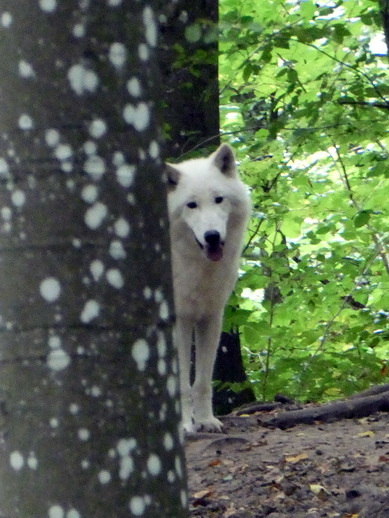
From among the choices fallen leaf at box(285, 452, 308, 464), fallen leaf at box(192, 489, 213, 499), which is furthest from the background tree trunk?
fallen leaf at box(192, 489, 213, 499)

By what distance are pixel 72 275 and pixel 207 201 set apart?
375 cm

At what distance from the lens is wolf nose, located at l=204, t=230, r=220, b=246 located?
18.0 ft

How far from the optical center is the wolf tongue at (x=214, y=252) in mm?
5555

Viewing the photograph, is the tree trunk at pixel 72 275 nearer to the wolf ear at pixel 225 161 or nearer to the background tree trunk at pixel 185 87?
the wolf ear at pixel 225 161

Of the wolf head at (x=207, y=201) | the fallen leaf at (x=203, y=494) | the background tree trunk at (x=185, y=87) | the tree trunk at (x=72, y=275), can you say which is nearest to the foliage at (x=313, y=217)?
the background tree trunk at (x=185, y=87)

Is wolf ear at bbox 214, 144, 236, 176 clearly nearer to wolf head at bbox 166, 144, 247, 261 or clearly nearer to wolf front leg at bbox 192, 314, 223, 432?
wolf head at bbox 166, 144, 247, 261

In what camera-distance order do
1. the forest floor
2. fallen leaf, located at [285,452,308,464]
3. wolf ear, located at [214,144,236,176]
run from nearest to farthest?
the forest floor, fallen leaf, located at [285,452,308,464], wolf ear, located at [214,144,236,176]

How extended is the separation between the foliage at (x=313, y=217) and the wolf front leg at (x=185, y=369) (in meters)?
0.83

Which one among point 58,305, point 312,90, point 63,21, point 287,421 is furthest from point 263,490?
point 312,90

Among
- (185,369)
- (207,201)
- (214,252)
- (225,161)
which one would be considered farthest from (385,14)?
(185,369)

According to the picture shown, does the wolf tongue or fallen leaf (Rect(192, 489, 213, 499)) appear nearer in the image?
fallen leaf (Rect(192, 489, 213, 499))

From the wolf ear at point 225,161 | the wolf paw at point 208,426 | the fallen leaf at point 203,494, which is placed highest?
the wolf ear at point 225,161

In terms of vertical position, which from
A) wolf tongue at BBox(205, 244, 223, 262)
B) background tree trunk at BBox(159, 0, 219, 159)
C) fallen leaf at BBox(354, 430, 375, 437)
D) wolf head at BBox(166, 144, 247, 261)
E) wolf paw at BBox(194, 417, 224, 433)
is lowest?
fallen leaf at BBox(354, 430, 375, 437)

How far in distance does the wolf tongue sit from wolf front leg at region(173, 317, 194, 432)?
0.53 m
